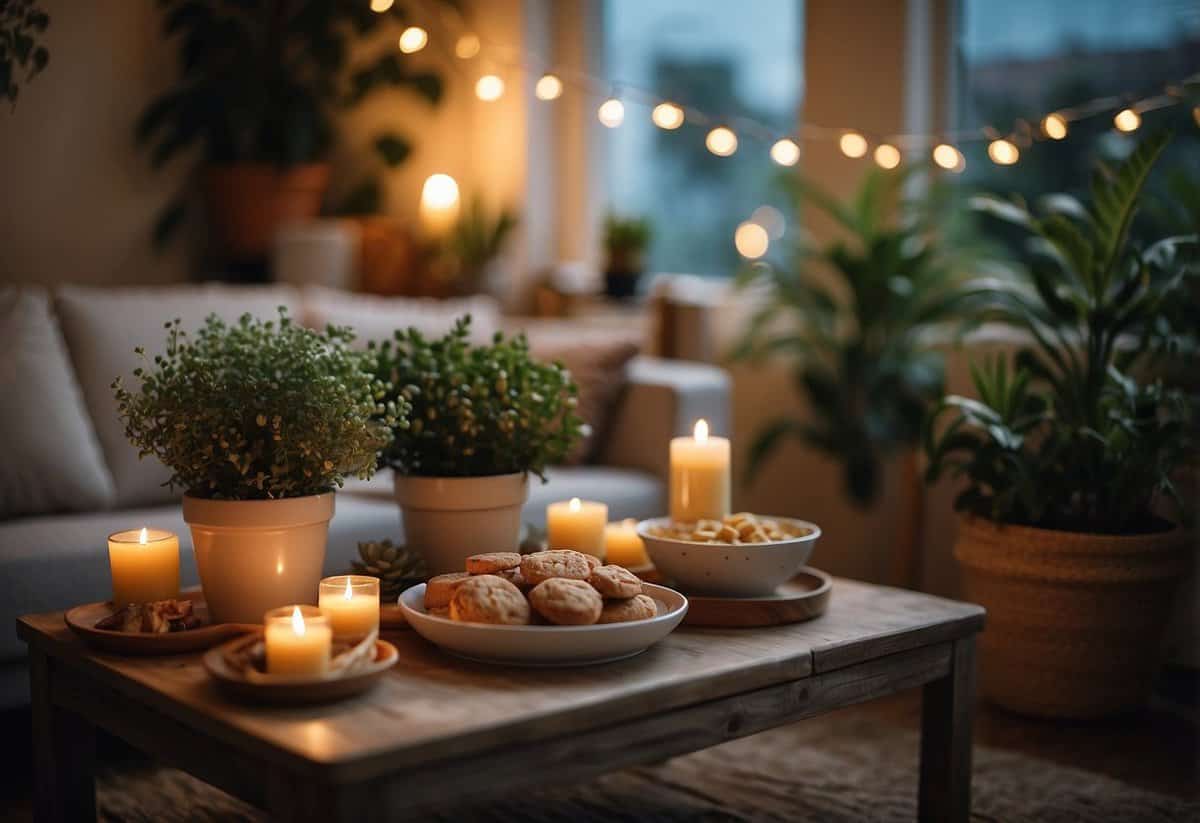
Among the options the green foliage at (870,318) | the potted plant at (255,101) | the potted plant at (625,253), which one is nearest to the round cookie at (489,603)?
the green foliage at (870,318)

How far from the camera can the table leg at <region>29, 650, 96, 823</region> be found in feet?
5.70

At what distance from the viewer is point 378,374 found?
6.39 feet

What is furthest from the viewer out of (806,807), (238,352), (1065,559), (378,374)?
(1065,559)

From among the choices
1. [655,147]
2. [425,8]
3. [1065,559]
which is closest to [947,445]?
[1065,559]

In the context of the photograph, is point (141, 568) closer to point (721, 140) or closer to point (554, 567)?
point (554, 567)

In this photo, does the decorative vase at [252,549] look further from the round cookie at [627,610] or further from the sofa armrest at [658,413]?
the sofa armrest at [658,413]

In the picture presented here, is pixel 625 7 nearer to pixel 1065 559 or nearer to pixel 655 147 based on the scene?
pixel 655 147

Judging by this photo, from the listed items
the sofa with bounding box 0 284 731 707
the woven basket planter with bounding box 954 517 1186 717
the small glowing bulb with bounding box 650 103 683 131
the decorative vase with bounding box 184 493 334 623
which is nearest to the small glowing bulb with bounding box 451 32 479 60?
the small glowing bulb with bounding box 650 103 683 131

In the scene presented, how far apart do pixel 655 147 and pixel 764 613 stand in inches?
104

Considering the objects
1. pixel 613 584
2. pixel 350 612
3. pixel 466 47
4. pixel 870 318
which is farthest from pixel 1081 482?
pixel 466 47

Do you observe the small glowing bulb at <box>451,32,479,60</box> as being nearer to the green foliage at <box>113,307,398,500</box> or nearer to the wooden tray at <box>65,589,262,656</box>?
the green foliage at <box>113,307,398,500</box>

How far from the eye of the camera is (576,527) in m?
1.98

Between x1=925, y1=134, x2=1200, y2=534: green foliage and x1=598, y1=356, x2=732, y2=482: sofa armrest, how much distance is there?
2.04 feet

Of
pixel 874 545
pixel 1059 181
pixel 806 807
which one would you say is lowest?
pixel 806 807
